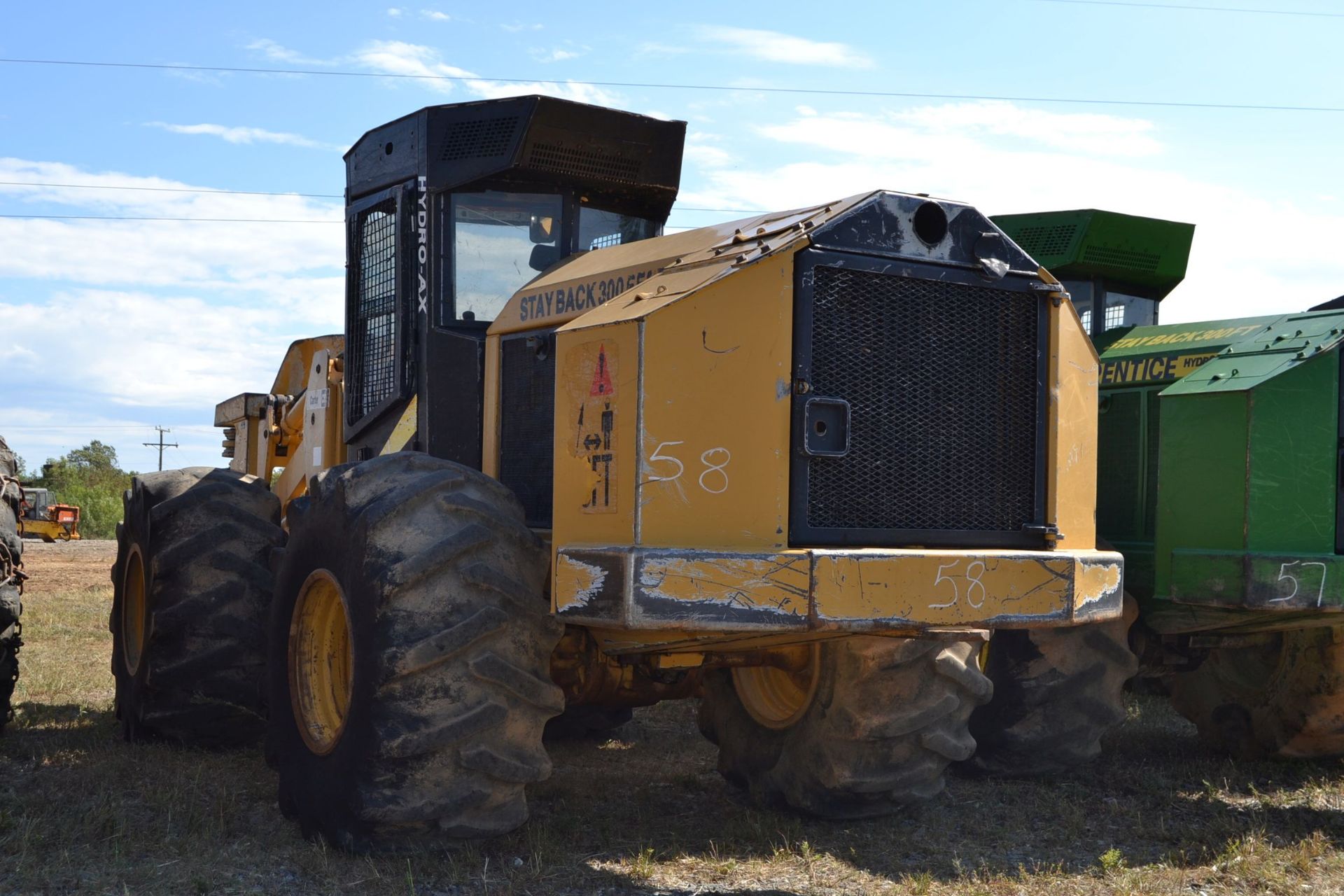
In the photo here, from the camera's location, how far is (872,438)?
16.9 ft

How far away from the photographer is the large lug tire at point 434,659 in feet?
16.0

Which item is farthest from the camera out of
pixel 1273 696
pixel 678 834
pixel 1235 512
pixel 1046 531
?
pixel 1273 696

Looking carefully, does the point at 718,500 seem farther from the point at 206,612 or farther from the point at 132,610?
the point at 132,610

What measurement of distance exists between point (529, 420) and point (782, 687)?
5.38ft

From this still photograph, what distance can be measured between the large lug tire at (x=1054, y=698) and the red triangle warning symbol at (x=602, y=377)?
3176 mm

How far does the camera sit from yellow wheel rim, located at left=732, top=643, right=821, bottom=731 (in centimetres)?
595

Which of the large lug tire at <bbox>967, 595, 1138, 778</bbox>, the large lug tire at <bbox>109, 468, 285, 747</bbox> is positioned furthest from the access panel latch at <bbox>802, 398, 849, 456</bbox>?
the large lug tire at <bbox>109, 468, 285, 747</bbox>

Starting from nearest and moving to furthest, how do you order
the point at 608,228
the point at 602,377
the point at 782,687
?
the point at 602,377
the point at 782,687
the point at 608,228

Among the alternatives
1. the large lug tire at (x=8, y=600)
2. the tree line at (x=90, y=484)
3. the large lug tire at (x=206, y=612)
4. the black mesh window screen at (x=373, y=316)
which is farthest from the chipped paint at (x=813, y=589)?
the tree line at (x=90, y=484)

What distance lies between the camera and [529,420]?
6.04 m

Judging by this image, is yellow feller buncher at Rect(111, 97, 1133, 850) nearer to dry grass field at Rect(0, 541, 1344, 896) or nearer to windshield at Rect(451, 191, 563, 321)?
windshield at Rect(451, 191, 563, 321)

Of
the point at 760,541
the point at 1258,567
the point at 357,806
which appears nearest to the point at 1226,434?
the point at 1258,567

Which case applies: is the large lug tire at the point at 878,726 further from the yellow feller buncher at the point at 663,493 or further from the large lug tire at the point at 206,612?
the large lug tire at the point at 206,612

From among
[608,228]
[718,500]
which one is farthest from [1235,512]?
[608,228]
